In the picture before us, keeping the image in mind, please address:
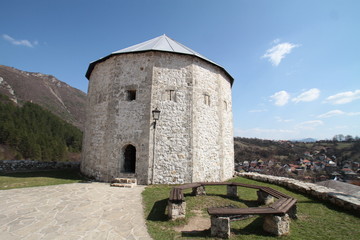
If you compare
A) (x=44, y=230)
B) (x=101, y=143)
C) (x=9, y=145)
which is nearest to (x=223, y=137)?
(x=101, y=143)

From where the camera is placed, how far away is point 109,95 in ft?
30.8

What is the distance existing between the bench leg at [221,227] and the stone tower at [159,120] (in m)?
4.79

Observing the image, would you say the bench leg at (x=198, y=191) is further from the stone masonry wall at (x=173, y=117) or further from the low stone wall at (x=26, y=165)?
the low stone wall at (x=26, y=165)

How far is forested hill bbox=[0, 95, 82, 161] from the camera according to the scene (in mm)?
28422

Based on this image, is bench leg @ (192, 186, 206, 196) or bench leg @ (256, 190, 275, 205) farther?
bench leg @ (192, 186, 206, 196)

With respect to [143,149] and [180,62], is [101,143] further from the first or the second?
[180,62]

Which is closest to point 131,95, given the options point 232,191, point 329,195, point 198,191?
point 198,191

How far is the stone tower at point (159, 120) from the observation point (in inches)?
323

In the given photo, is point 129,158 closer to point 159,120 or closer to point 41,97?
point 159,120

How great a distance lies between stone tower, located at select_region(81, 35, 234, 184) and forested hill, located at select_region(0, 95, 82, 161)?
85.9 ft

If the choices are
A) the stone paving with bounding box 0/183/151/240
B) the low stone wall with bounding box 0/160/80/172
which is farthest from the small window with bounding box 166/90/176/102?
the low stone wall with bounding box 0/160/80/172

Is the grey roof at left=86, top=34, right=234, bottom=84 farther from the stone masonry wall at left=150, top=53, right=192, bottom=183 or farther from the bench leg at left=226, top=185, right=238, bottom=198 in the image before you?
the bench leg at left=226, top=185, right=238, bottom=198

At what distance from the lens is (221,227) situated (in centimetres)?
333

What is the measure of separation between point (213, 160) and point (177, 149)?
90.2 inches
